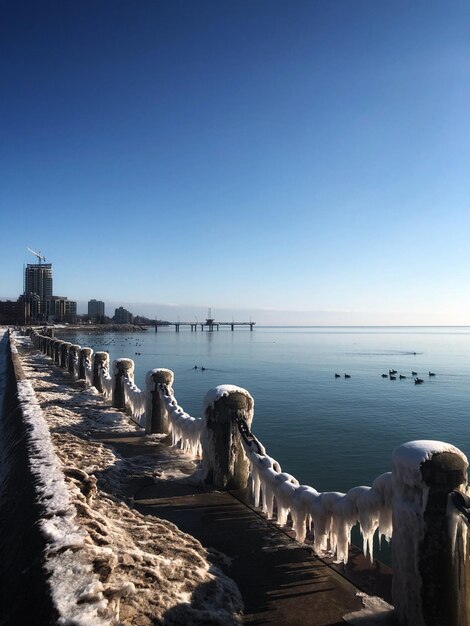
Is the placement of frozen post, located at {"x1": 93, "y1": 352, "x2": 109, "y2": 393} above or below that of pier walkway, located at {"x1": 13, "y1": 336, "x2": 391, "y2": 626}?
above

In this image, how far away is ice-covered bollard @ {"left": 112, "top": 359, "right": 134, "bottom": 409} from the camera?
12250 millimetres

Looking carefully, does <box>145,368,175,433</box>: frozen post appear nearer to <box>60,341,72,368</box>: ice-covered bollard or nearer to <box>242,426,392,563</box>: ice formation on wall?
<box>242,426,392,563</box>: ice formation on wall

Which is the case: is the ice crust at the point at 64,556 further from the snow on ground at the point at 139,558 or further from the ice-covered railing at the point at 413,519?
the ice-covered railing at the point at 413,519

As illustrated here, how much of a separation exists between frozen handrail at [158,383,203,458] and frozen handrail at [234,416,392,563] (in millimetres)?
1898

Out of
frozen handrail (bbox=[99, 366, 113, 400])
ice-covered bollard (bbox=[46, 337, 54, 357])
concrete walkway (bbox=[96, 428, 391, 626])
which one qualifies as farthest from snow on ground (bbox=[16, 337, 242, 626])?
ice-covered bollard (bbox=[46, 337, 54, 357])

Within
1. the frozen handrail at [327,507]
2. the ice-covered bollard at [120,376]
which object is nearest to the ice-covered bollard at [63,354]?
the ice-covered bollard at [120,376]

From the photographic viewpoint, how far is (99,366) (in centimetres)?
1557

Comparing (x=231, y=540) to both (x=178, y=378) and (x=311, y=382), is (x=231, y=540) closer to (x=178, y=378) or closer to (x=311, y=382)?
(x=311, y=382)

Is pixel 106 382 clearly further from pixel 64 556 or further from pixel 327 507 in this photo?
pixel 64 556

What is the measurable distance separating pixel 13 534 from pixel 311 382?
32265mm

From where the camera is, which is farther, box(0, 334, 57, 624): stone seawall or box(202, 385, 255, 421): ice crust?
box(202, 385, 255, 421): ice crust

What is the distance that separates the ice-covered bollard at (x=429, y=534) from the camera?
10.1 ft

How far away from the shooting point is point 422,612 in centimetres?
311

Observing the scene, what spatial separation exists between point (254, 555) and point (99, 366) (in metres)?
12.3
